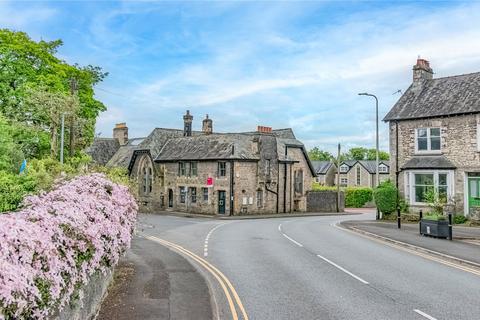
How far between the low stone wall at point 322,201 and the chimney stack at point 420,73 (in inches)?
986

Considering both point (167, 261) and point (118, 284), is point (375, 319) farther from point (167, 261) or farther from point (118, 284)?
point (167, 261)

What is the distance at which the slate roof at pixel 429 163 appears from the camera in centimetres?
3127

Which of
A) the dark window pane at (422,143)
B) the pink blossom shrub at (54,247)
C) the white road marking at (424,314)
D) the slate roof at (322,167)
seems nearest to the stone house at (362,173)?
the slate roof at (322,167)

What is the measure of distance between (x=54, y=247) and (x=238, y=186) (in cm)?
4155

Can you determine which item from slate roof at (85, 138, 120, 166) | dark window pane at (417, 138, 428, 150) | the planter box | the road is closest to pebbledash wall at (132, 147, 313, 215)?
slate roof at (85, 138, 120, 166)

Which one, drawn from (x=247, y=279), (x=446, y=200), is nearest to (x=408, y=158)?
(x=446, y=200)

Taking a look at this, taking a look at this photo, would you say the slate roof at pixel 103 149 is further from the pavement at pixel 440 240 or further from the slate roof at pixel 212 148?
the pavement at pixel 440 240

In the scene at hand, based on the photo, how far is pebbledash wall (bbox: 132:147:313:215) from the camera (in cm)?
4831

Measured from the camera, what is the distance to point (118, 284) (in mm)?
13328

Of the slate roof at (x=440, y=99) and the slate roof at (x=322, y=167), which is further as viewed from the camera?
the slate roof at (x=322, y=167)

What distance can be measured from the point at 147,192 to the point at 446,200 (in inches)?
1401

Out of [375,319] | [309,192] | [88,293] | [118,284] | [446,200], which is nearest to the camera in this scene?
[88,293]

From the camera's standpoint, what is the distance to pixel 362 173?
94.8 m

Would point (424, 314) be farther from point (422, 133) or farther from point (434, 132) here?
point (422, 133)
